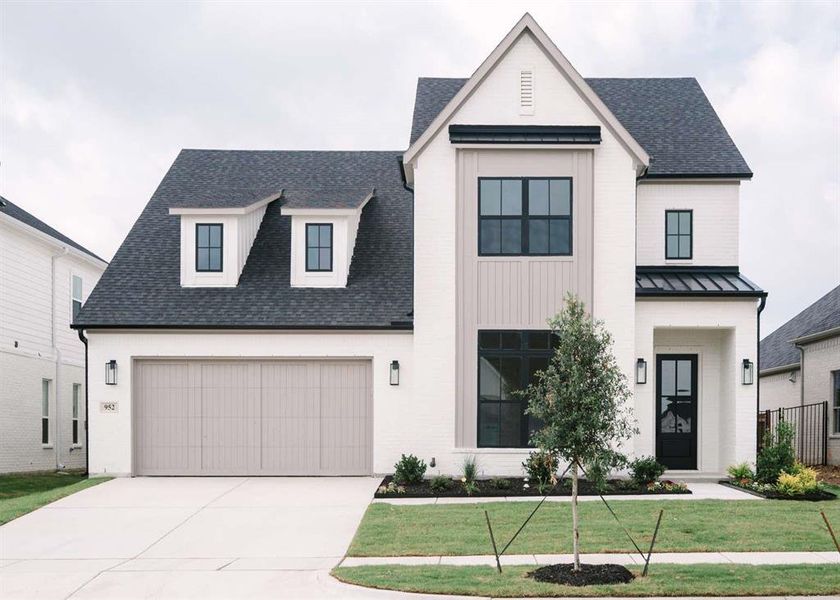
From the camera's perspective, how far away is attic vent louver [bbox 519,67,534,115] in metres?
19.5

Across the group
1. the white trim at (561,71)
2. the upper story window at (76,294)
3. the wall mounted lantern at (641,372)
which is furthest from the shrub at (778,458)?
the upper story window at (76,294)

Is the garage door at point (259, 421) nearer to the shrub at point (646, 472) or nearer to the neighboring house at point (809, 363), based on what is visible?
the shrub at point (646, 472)

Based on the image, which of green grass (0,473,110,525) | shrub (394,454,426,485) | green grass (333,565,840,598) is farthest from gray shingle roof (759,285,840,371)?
green grass (0,473,110,525)

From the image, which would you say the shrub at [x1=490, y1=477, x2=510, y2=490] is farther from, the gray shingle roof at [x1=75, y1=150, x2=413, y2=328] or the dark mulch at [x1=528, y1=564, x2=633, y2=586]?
the dark mulch at [x1=528, y1=564, x2=633, y2=586]

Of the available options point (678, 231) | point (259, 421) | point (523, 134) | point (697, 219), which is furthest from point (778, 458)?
point (259, 421)

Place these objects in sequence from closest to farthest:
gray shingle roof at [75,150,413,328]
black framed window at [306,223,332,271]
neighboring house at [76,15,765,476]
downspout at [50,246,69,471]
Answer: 1. neighboring house at [76,15,765,476]
2. gray shingle roof at [75,150,413,328]
3. black framed window at [306,223,332,271]
4. downspout at [50,246,69,471]

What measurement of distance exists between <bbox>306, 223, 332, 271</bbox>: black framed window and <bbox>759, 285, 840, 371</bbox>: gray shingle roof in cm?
1247

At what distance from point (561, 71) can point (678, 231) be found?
4535mm

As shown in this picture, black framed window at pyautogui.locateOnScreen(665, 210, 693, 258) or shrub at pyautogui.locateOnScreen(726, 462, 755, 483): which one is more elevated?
black framed window at pyautogui.locateOnScreen(665, 210, 693, 258)

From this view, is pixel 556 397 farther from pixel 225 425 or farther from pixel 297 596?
pixel 225 425

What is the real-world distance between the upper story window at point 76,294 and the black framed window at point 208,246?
9.08m

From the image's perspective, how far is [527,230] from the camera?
19234mm

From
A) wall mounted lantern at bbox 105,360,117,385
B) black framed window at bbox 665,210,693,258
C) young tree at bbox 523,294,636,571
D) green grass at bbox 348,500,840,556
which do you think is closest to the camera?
young tree at bbox 523,294,636,571

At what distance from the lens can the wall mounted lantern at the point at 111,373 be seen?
65.8ft
